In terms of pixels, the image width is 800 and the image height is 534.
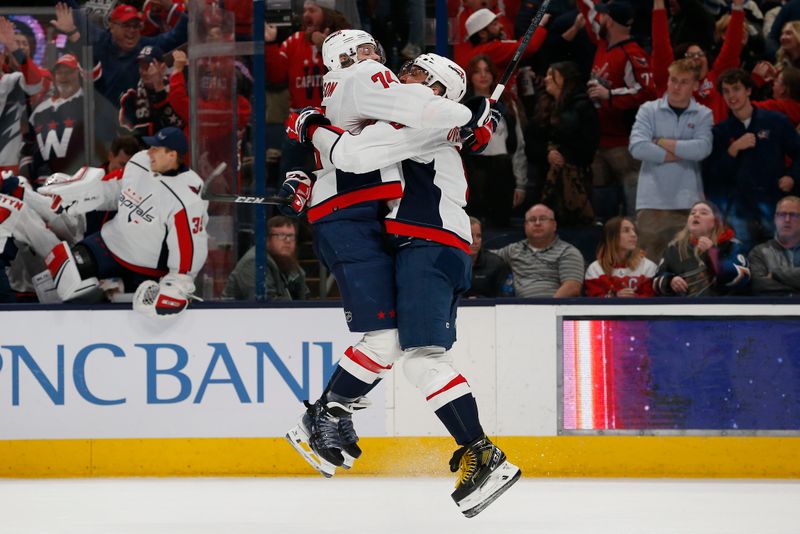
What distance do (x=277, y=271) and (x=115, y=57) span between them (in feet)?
4.68

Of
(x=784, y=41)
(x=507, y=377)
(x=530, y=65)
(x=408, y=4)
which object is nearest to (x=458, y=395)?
(x=507, y=377)

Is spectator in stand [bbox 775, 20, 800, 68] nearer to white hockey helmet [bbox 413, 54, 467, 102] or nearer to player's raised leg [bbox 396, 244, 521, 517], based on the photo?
white hockey helmet [bbox 413, 54, 467, 102]

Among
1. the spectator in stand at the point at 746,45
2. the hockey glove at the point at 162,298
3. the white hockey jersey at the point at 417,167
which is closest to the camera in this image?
the white hockey jersey at the point at 417,167

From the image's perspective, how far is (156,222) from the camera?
5129 mm

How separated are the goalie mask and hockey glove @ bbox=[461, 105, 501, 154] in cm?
12

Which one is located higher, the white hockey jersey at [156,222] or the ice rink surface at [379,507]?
the white hockey jersey at [156,222]

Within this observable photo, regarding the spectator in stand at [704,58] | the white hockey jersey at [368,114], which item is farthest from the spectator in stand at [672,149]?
the white hockey jersey at [368,114]

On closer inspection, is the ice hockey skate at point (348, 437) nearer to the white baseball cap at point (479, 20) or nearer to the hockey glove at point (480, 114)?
the hockey glove at point (480, 114)

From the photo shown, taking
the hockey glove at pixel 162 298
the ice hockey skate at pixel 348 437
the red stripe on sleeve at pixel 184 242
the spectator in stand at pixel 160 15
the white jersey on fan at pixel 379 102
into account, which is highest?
the spectator in stand at pixel 160 15

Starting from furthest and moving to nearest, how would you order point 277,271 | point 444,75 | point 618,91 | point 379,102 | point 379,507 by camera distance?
point 618,91 → point 277,271 → point 379,507 → point 444,75 → point 379,102

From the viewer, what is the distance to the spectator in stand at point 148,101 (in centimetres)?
570

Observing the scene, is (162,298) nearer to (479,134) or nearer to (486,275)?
(486,275)

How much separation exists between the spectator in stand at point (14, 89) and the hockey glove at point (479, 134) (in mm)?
2702

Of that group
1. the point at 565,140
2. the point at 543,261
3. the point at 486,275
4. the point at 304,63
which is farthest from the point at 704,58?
the point at 304,63
